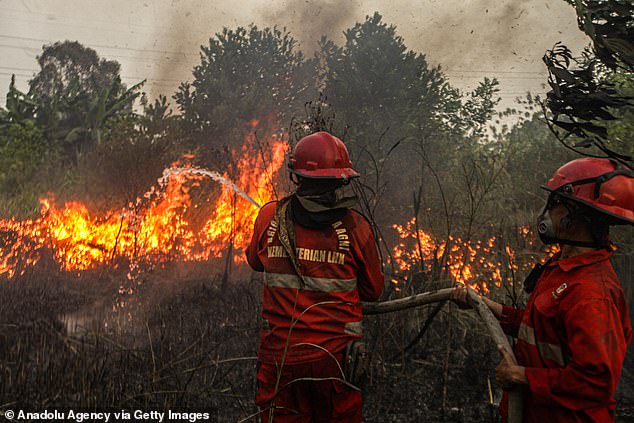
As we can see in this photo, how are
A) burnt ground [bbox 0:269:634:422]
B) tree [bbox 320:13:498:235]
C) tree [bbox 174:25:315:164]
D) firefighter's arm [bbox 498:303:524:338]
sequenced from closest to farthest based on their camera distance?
firefighter's arm [bbox 498:303:524:338] → burnt ground [bbox 0:269:634:422] → tree [bbox 320:13:498:235] → tree [bbox 174:25:315:164]

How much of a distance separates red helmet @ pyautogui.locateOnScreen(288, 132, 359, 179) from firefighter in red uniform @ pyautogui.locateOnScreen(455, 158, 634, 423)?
1.14 m

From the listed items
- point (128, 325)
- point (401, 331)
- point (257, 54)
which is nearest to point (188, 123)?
point (257, 54)

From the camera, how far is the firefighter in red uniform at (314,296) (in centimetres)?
235

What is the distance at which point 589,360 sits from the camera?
5.22ft

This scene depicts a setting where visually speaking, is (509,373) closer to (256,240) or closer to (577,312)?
(577,312)

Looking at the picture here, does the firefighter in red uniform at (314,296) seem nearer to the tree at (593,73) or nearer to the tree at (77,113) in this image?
the tree at (593,73)

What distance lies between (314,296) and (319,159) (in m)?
0.81

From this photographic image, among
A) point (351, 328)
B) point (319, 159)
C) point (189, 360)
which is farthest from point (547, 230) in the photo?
point (189, 360)

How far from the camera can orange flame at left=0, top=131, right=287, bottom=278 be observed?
1040cm

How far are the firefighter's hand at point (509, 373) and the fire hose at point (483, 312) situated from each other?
2 centimetres

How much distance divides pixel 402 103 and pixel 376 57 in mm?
2606

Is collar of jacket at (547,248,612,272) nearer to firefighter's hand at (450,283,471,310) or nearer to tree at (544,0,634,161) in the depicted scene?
firefighter's hand at (450,283,471,310)

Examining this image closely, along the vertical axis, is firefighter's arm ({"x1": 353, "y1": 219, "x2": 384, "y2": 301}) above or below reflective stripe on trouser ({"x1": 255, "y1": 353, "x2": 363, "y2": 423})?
above

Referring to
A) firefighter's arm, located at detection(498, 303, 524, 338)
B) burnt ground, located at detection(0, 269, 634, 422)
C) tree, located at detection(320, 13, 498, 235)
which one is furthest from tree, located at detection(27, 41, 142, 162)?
firefighter's arm, located at detection(498, 303, 524, 338)
